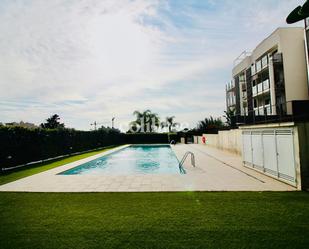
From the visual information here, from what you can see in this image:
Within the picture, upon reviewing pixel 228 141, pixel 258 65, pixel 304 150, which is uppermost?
pixel 258 65

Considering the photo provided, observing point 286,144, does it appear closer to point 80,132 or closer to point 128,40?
point 128,40

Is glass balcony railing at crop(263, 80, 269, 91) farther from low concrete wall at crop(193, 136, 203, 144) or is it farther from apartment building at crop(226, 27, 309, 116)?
low concrete wall at crop(193, 136, 203, 144)

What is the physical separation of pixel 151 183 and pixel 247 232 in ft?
14.6

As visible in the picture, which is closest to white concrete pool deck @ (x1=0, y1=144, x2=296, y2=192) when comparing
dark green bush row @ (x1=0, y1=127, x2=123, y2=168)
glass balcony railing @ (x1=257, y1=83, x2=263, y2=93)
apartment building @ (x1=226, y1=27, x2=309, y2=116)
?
→ dark green bush row @ (x1=0, y1=127, x2=123, y2=168)

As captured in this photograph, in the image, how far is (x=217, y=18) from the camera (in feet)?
26.3

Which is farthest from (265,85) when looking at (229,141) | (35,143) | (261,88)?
(35,143)

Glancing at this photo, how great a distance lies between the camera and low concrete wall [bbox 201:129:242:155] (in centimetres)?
1612

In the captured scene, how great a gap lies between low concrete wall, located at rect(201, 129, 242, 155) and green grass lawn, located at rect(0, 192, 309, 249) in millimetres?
10019

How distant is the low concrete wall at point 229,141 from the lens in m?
16.1

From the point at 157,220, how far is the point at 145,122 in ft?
156

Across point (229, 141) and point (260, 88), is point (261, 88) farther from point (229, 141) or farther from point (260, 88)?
point (229, 141)

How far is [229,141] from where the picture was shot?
18.3 meters

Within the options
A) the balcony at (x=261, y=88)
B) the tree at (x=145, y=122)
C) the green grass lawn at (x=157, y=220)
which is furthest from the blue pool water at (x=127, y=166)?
the tree at (x=145, y=122)

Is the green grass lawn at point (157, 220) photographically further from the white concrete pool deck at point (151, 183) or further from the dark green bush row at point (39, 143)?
the dark green bush row at point (39, 143)
